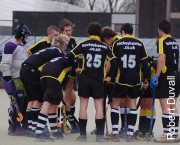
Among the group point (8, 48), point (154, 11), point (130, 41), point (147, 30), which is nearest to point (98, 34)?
point (130, 41)

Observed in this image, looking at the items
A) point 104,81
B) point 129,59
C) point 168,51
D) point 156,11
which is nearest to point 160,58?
point 168,51

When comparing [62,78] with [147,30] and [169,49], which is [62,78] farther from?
[147,30]

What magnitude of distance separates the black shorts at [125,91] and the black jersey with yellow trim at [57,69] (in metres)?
0.86

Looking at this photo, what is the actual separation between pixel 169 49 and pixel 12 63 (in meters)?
2.79

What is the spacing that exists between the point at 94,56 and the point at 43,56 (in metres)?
0.92

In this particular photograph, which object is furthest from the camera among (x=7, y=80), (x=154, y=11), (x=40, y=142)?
(x=154, y=11)

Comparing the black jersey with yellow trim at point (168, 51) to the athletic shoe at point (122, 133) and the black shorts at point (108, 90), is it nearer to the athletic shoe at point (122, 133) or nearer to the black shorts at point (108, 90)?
the black shorts at point (108, 90)

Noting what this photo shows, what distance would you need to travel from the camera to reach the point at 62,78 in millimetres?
10891

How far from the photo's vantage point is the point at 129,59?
11.0 m

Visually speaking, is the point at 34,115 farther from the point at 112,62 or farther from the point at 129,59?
the point at 129,59

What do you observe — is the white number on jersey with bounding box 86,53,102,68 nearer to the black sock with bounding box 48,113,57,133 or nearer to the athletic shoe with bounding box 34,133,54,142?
the black sock with bounding box 48,113,57,133

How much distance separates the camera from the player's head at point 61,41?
36.3 ft

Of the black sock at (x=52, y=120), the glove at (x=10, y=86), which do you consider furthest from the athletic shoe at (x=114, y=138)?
the glove at (x=10, y=86)

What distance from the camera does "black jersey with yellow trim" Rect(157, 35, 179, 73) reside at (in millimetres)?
10930
